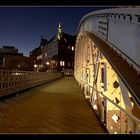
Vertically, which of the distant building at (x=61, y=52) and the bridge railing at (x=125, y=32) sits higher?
the distant building at (x=61, y=52)

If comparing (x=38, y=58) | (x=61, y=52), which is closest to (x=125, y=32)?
(x=61, y=52)

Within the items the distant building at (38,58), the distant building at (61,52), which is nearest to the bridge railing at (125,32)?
the distant building at (61,52)

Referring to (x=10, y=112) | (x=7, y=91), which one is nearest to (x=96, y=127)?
(x=10, y=112)

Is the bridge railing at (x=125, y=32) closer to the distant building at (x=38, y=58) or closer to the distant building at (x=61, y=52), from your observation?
the distant building at (x=61, y=52)

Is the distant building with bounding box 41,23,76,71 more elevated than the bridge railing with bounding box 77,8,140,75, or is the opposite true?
the distant building with bounding box 41,23,76,71

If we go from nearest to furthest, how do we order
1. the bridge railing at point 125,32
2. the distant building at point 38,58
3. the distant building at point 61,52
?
the bridge railing at point 125,32, the distant building at point 61,52, the distant building at point 38,58

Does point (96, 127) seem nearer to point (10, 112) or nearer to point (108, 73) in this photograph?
point (108, 73)

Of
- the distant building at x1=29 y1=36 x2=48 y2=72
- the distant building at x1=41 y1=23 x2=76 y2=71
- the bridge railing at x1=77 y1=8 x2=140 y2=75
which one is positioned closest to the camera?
the bridge railing at x1=77 y1=8 x2=140 y2=75

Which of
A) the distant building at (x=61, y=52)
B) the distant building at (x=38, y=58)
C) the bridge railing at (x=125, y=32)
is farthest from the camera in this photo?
the distant building at (x=38, y=58)

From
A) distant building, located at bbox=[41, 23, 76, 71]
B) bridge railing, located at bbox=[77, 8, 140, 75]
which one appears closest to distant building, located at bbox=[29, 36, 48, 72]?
distant building, located at bbox=[41, 23, 76, 71]

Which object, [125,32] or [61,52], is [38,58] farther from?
[125,32]

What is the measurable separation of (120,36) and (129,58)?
1.16 meters

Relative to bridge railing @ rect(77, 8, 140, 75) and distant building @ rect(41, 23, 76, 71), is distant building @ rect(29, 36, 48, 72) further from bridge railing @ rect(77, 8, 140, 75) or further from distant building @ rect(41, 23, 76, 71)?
bridge railing @ rect(77, 8, 140, 75)

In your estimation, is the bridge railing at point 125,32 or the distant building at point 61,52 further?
the distant building at point 61,52
